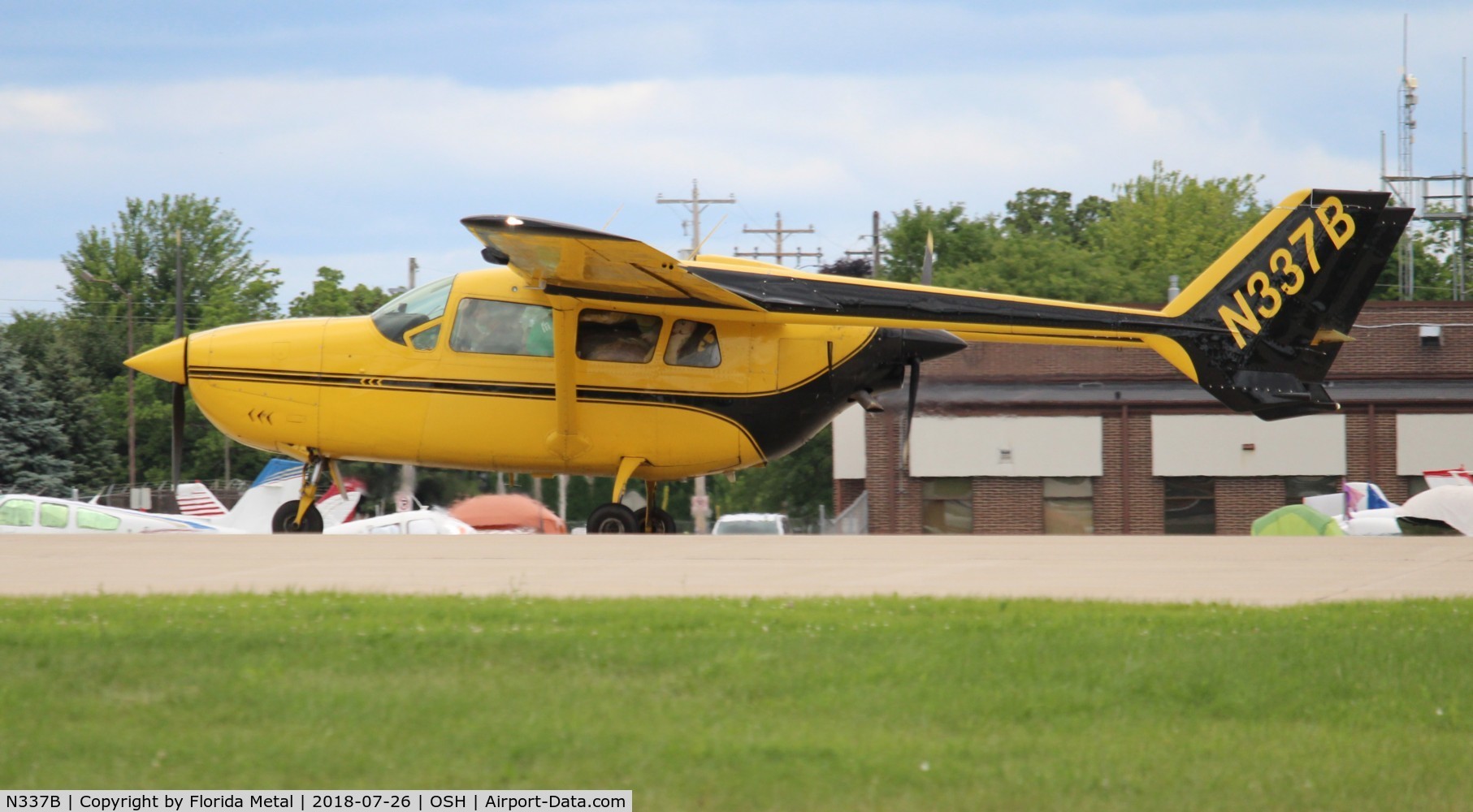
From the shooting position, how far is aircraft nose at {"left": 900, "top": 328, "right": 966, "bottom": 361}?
14.8m

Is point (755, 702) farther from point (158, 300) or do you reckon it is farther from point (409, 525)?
point (158, 300)

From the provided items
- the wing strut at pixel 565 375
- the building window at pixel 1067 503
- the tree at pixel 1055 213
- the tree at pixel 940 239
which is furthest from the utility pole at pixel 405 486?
the tree at pixel 1055 213

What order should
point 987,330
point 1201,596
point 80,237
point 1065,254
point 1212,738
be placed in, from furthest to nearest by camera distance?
point 80,237 → point 1065,254 → point 987,330 → point 1201,596 → point 1212,738

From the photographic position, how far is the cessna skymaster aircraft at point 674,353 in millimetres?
14461

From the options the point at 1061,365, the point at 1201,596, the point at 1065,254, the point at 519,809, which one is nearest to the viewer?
the point at 519,809

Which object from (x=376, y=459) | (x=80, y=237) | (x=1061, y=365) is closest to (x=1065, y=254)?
(x=1061, y=365)

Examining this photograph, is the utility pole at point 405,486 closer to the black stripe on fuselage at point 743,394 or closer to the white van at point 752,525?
the black stripe on fuselage at point 743,394

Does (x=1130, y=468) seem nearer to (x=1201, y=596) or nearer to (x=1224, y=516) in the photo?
(x=1224, y=516)

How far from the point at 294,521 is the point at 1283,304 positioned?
33.9ft

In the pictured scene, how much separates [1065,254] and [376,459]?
47.2 m

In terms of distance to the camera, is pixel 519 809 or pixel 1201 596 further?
pixel 1201 596

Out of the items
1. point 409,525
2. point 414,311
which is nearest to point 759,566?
point 414,311

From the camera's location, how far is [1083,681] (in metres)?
7.23

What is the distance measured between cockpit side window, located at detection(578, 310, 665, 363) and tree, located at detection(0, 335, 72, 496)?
30.3 metres
